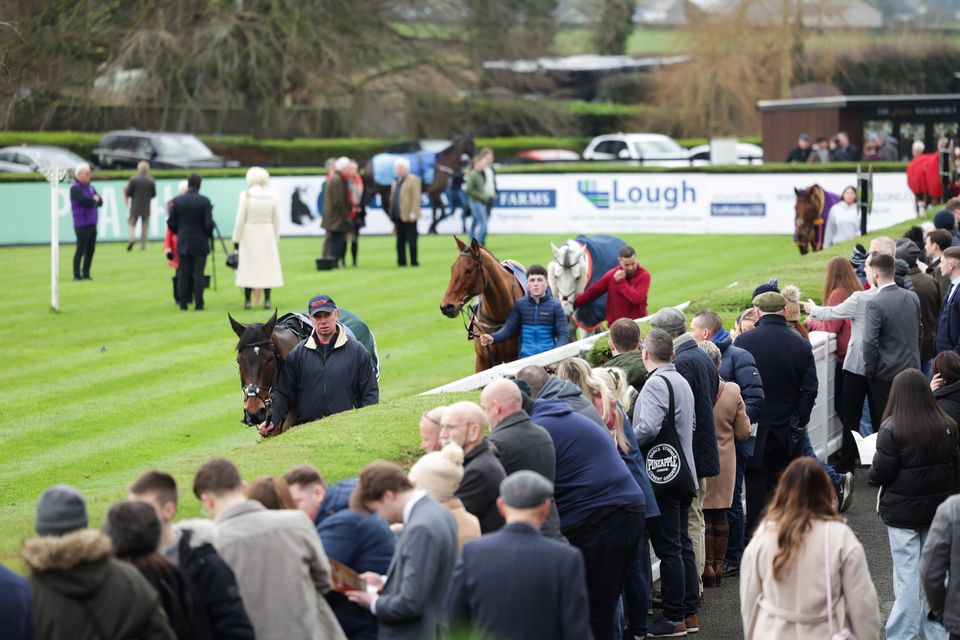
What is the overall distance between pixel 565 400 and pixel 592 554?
0.82 m

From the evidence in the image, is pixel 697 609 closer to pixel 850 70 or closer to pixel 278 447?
pixel 278 447

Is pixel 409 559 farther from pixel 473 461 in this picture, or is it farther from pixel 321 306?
pixel 321 306

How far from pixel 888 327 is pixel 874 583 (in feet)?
9.75

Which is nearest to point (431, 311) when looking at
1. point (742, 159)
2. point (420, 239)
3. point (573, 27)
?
point (420, 239)

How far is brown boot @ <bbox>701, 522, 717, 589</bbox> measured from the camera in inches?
394

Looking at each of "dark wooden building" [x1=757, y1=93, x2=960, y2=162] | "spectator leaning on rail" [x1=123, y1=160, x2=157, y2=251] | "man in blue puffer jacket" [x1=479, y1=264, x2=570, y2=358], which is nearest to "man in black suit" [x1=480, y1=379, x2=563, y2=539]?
"man in blue puffer jacket" [x1=479, y1=264, x2=570, y2=358]

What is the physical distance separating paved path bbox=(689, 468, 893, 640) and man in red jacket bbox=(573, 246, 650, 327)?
3662 mm

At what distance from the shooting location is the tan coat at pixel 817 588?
632 centimetres

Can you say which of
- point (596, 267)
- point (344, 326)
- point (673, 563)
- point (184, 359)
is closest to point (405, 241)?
point (184, 359)

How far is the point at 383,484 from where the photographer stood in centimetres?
609

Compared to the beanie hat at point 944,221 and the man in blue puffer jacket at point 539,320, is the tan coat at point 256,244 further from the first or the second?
the beanie hat at point 944,221

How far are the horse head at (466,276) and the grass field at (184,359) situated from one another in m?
1.40

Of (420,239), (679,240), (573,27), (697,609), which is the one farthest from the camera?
(573,27)

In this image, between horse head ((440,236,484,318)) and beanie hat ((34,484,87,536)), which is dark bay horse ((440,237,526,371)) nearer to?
horse head ((440,236,484,318))
